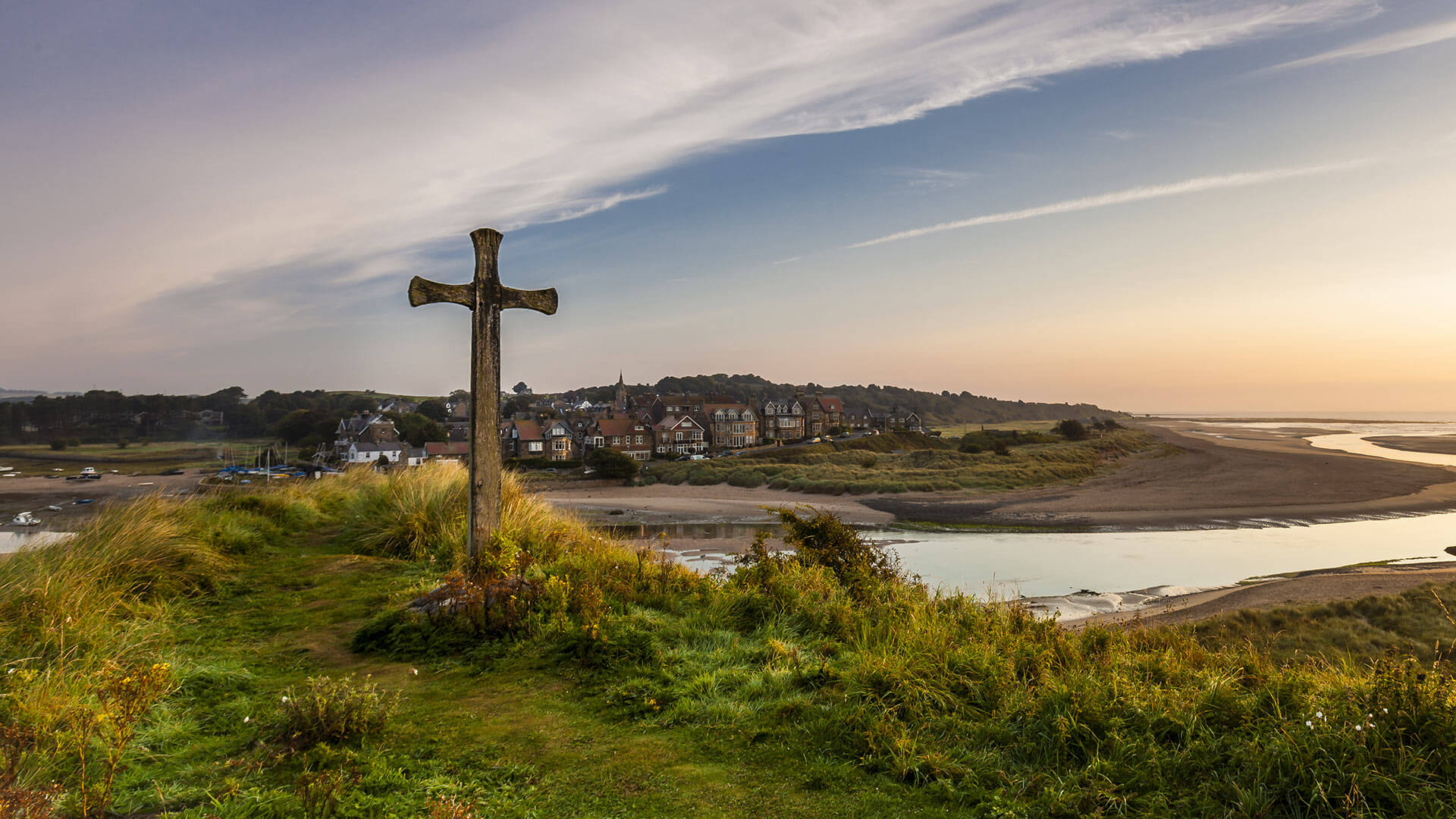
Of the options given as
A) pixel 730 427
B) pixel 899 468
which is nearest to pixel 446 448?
pixel 899 468

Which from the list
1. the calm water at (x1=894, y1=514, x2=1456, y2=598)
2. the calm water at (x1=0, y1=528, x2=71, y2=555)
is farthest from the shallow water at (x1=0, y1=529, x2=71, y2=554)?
the calm water at (x1=894, y1=514, x2=1456, y2=598)

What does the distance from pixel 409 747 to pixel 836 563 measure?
18.2 feet

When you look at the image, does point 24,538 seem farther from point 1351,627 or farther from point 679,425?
point 679,425

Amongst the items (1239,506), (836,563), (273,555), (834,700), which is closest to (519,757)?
(834,700)

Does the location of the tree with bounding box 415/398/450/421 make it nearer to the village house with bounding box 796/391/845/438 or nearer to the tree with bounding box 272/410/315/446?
the tree with bounding box 272/410/315/446

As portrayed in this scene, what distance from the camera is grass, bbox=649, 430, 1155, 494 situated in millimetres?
46562

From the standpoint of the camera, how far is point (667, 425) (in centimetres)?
7844

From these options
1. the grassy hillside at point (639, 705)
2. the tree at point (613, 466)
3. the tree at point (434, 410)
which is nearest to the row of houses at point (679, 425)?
the tree at point (434, 410)

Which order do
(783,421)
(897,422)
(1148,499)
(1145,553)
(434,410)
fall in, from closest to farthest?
(1145,553)
(1148,499)
(434,410)
(783,421)
(897,422)

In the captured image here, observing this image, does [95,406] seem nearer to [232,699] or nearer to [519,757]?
[232,699]

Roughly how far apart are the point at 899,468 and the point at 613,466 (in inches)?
988

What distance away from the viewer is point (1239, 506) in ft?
108

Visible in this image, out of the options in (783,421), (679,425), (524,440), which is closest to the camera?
(524,440)

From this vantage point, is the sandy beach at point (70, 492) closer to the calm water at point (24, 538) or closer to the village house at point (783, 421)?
the calm water at point (24, 538)
